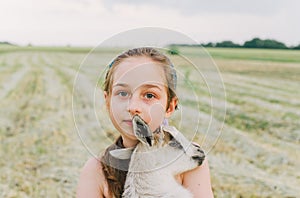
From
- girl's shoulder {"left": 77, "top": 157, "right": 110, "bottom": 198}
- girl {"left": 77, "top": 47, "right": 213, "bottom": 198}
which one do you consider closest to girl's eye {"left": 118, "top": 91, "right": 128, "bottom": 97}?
girl {"left": 77, "top": 47, "right": 213, "bottom": 198}

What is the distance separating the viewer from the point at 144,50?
1994 mm

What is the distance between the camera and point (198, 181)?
2152mm

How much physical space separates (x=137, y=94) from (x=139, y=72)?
8cm

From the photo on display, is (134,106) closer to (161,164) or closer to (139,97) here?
(139,97)

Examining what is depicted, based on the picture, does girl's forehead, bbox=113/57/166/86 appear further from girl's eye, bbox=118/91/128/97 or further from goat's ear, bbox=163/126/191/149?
goat's ear, bbox=163/126/191/149

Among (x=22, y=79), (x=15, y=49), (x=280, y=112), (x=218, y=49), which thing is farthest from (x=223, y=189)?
(x=15, y=49)

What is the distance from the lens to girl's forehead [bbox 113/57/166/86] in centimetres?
191

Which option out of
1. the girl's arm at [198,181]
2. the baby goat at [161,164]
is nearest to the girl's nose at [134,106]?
the baby goat at [161,164]

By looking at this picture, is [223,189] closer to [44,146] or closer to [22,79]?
[44,146]

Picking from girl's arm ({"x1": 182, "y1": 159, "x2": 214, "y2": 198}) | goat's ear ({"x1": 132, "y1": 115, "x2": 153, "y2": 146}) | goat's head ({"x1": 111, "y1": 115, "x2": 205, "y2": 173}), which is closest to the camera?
goat's ear ({"x1": 132, "y1": 115, "x2": 153, "y2": 146})

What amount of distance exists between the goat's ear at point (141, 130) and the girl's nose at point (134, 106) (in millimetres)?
19

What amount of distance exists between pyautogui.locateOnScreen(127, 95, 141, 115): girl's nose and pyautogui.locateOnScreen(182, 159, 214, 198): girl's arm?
1.24 feet

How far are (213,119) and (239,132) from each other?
5.22 m

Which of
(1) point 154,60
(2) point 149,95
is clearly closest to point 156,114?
(2) point 149,95
